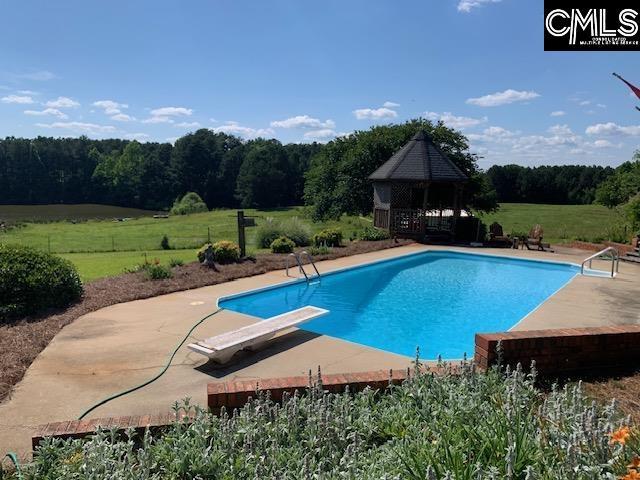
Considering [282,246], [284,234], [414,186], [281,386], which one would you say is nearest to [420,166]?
[414,186]

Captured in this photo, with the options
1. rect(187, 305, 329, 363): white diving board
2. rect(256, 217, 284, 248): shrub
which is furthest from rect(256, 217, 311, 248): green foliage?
rect(187, 305, 329, 363): white diving board

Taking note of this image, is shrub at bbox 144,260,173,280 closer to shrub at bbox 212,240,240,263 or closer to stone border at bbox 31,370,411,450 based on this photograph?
shrub at bbox 212,240,240,263

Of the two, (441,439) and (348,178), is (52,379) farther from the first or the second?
(348,178)

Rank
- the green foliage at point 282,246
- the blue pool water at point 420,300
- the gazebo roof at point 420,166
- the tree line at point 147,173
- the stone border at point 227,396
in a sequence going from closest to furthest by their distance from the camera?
the stone border at point 227,396 < the blue pool water at point 420,300 < the green foliage at point 282,246 < the gazebo roof at point 420,166 < the tree line at point 147,173

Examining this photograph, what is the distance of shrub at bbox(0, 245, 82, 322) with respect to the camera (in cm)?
741

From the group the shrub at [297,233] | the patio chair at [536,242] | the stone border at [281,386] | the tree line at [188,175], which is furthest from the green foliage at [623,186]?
the tree line at [188,175]

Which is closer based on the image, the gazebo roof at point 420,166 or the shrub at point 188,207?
the gazebo roof at point 420,166

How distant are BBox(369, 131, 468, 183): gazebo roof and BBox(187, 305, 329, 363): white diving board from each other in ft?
41.4

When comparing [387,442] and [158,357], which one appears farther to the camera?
[158,357]

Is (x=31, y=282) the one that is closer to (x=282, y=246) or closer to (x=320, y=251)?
(x=282, y=246)

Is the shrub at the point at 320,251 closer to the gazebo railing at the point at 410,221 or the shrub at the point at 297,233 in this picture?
the shrub at the point at 297,233

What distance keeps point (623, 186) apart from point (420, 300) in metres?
13.4

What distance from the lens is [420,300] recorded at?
35.7ft

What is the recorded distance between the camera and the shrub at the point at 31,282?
741 centimetres
